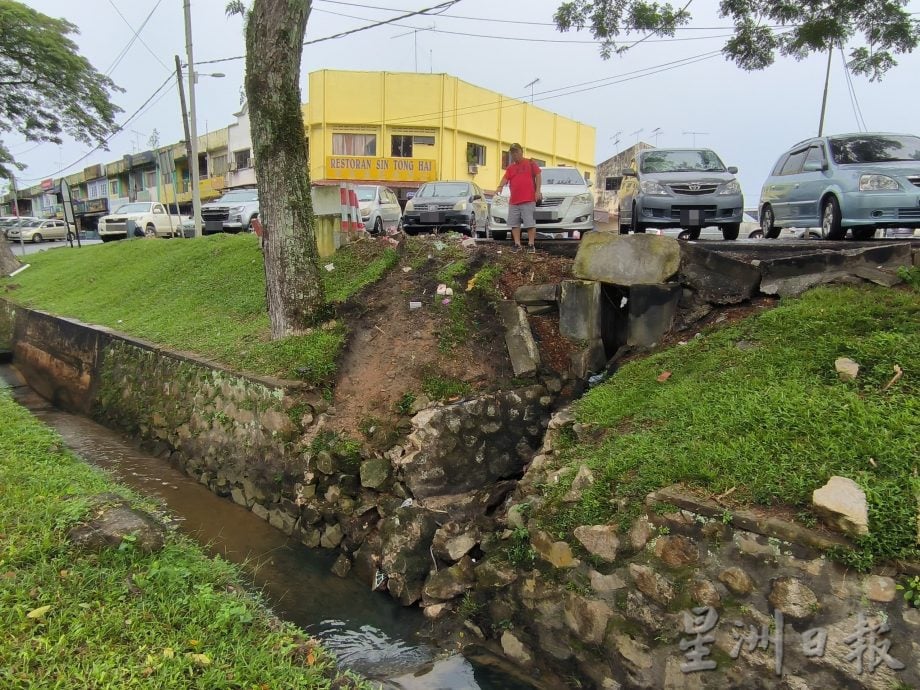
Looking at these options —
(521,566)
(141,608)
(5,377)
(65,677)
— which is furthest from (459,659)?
(5,377)

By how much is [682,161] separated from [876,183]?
3.24 meters

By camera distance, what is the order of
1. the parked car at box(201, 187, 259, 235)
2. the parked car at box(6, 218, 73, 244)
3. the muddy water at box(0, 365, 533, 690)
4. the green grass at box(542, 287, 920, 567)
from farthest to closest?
the parked car at box(6, 218, 73, 244) < the parked car at box(201, 187, 259, 235) < the muddy water at box(0, 365, 533, 690) < the green grass at box(542, 287, 920, 567)

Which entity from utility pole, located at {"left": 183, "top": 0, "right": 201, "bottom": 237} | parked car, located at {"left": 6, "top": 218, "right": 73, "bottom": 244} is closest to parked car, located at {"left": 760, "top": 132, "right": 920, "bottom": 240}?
utility pole, located at {"left": 183, "top": 0, "right": 201, "bottom": 237}

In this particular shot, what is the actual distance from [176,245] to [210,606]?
13.9m

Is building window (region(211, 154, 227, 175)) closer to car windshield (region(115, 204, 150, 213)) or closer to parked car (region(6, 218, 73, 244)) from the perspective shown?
parked car (region(6, 218, 73, 244))

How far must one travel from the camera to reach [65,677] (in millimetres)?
2613

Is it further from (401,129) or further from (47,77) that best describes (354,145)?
(47,77)

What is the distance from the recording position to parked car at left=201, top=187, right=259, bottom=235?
58.9 ft

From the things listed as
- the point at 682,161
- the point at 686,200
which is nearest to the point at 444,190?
the point at 682,161

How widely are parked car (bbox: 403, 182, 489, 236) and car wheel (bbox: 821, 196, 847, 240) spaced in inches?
275

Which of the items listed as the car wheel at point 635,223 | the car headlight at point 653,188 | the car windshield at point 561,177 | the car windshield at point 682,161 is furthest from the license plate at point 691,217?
the car windshield at point 561,177

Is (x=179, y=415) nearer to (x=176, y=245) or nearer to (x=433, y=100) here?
(x=176, y=245)

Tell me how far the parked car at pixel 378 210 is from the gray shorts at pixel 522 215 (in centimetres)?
595

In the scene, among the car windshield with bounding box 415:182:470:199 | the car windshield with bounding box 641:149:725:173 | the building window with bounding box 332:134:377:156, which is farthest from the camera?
the building window with bounding box 332:134:377:156
